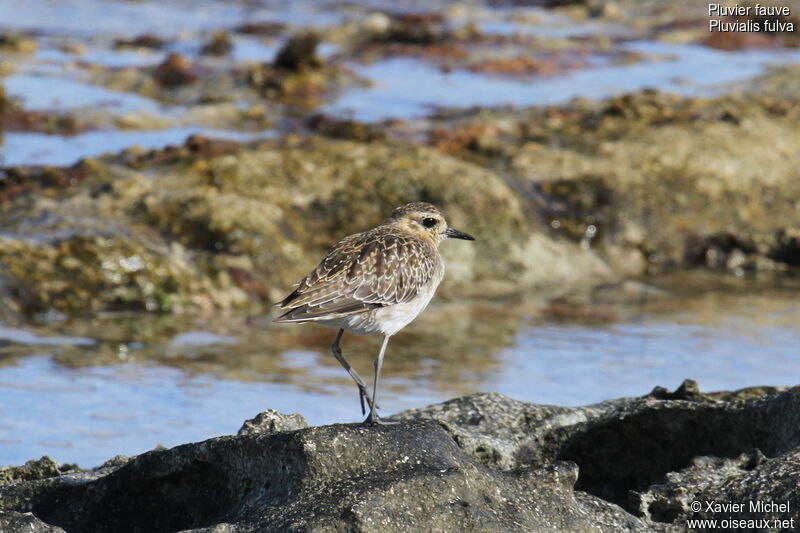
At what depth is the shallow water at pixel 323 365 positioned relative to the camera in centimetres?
964

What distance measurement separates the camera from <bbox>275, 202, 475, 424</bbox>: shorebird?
303 inches

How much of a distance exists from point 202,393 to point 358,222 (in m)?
4.77

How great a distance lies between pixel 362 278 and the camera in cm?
801

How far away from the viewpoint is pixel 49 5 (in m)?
30.9

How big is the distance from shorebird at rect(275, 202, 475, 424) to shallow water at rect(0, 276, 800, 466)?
174 centimetres

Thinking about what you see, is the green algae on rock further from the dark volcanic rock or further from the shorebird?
the dark volcanic rock

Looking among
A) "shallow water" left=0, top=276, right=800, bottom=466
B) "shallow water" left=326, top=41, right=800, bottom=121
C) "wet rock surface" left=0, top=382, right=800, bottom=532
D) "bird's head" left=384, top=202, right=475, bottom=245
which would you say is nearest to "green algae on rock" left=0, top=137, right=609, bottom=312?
"shallow water" left=0, top=276, right=800, bottom=466

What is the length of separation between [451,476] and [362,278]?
8.84ft

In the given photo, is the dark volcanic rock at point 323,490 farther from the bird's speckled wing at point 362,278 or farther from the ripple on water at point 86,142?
the ripple on water at point 86,142

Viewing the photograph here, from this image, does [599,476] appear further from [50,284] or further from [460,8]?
[460,8]

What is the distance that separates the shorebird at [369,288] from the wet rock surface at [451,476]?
0.97m

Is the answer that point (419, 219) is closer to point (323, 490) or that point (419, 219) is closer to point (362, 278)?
point (362, 278)

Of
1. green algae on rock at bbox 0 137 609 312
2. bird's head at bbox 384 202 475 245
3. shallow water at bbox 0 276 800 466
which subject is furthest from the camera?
green algae on rock at bbox 0 137 609 312

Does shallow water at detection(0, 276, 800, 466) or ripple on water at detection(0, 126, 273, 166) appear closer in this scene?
shallow water at detection(0, 276, 800, 466)
